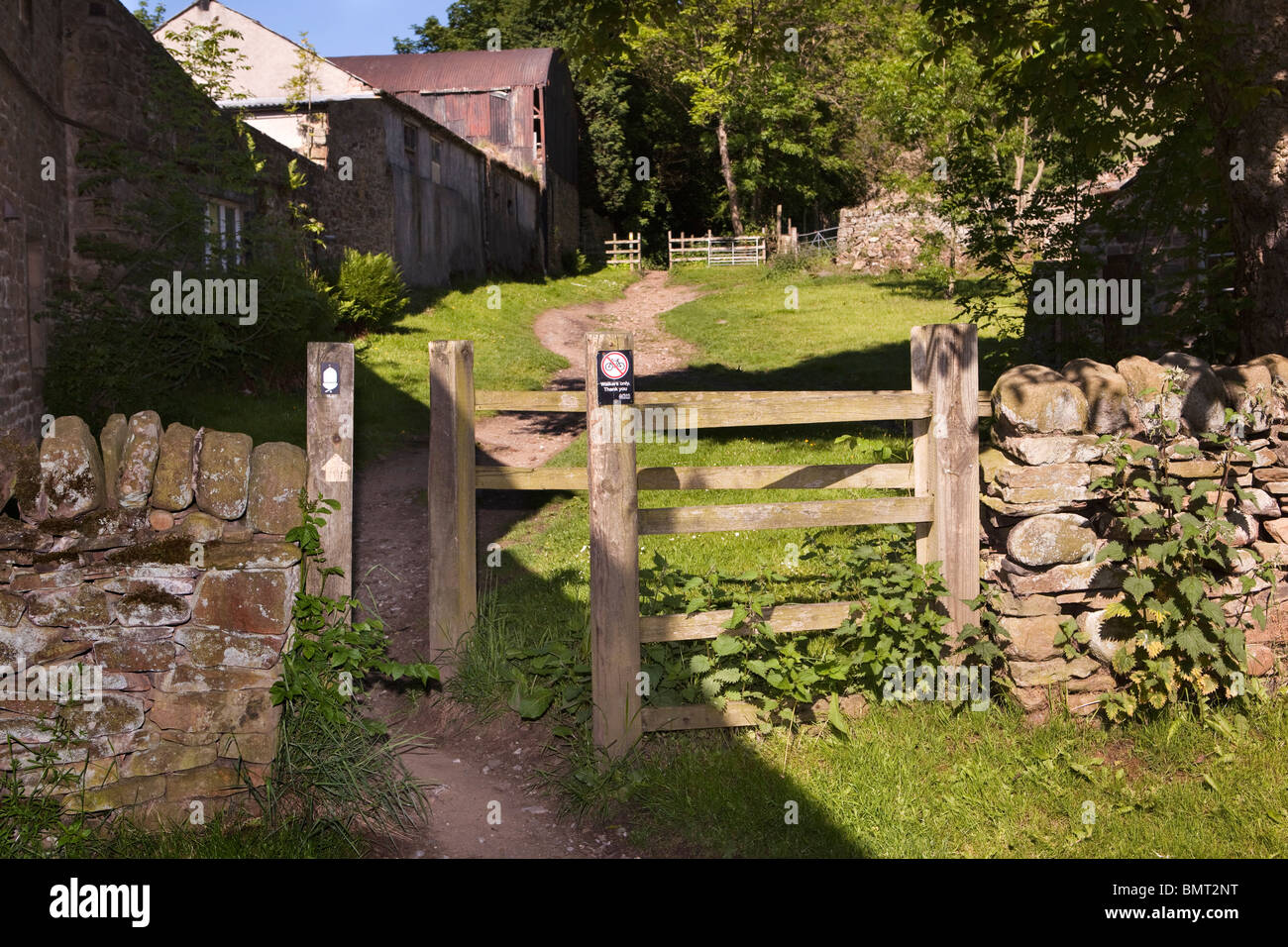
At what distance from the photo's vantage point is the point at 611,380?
14.8 feet

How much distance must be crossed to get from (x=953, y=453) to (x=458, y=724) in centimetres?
285

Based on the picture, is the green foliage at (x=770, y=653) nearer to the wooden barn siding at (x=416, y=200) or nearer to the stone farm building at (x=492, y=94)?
the wooden barn siding at (x=416, y=200)

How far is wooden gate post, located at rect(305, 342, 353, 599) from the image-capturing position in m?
4.25

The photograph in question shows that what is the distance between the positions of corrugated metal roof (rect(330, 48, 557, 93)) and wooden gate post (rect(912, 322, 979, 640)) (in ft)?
92.0

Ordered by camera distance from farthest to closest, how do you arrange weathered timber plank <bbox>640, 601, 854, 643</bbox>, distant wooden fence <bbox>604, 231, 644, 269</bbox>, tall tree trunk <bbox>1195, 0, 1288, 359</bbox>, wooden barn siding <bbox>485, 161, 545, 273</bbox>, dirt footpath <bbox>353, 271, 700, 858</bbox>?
distant wooden fence <bbox>604, 231, 644, 269</bbox>
wooden barn siding <bbox>485, 161, 545, 273</bbox>
tall tree trunk <bbox>1195, 0, 1288, 359</bbox>
weathered timber plank <bbox>640, 601, 854, 643</bbox>
dirt footpath <bbox>353, 271, 700, 858</bbox>

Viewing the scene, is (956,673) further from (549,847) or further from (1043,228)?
(1043,228)

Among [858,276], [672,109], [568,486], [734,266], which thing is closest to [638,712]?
[568,486]

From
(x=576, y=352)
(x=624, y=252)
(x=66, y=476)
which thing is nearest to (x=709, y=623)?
(x=66, y=476)

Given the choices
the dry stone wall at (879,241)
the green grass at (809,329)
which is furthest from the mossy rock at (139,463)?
the dry stone wall at (879,241)

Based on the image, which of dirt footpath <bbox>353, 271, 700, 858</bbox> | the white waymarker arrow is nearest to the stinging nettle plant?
dirt footpath <bbox>353, 271, 700, 858</bbox>

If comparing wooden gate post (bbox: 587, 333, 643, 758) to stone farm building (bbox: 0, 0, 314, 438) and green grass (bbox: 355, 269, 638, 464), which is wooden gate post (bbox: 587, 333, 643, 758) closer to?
green grass (bbox: 355, 269, 638, 464)

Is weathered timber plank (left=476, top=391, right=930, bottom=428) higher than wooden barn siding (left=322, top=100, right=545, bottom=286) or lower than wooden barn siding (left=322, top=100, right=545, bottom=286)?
lower

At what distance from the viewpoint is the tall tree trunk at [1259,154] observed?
6.39 metres

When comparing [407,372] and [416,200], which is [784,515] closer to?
[407,372]
